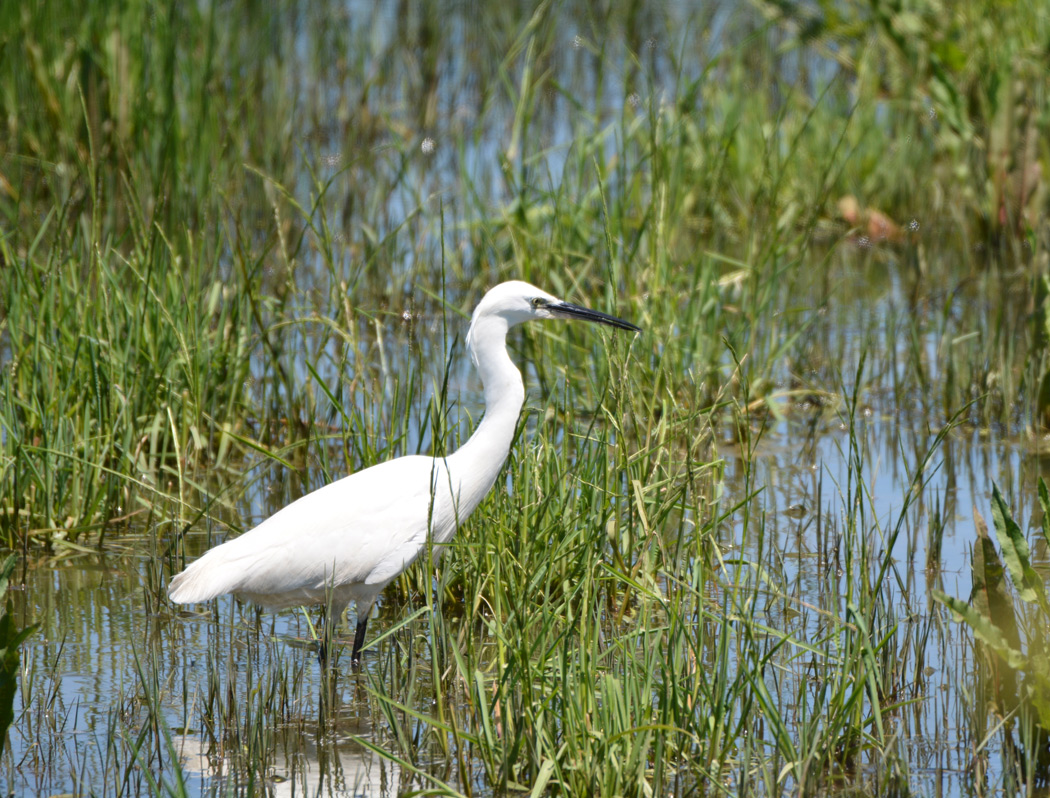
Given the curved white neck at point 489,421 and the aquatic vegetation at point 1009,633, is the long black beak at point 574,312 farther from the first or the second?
the aquatic vegetation at point 1009,633

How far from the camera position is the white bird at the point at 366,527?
12.1 ft

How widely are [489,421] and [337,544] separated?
1.78 ft

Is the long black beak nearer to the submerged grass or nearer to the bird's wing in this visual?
the submerged grass

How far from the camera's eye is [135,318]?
477cm

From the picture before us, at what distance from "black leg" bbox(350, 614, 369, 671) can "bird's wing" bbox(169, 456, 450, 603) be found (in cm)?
13

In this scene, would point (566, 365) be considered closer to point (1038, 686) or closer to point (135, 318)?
point (135, 318)

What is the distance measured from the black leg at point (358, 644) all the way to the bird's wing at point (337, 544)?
130 millimetres

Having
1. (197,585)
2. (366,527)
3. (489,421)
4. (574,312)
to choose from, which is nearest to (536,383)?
(574,312)

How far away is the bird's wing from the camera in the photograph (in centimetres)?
370

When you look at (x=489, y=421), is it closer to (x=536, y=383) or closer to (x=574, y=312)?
(x=574, y=312)

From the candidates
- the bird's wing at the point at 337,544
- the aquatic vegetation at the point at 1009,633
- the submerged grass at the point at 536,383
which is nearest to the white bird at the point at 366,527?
the bird's wing at the point at 337,544

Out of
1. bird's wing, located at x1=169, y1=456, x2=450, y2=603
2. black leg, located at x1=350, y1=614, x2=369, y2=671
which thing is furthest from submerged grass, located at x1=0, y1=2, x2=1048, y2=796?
bird's wing, located at x1=169, y1=456, x2=450, y2=603

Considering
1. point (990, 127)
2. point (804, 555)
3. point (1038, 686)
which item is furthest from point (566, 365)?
point (990, 127)

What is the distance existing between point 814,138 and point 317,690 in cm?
604
